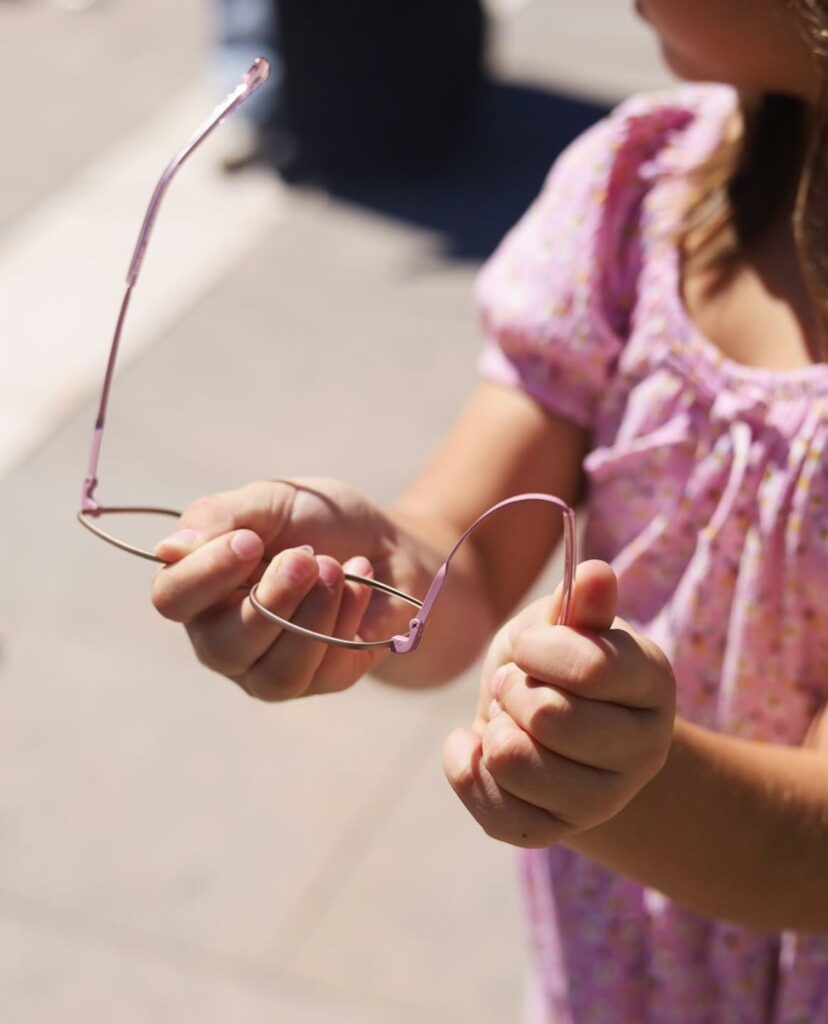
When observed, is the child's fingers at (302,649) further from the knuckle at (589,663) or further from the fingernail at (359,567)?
the knuckle at (589,663)

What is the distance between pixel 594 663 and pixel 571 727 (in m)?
0.04

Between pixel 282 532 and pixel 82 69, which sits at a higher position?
pixel 282 532

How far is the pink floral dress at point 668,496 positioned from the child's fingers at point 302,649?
1.01 ft

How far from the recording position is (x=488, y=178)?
4.03m

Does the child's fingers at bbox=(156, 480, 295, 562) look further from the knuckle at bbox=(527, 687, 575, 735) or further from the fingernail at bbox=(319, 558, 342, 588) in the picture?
the knuckle at bbox=(527, 687, 575, 735)

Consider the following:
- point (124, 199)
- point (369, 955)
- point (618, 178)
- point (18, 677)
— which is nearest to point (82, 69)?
point (124, 199)

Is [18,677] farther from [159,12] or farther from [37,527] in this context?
[159,12]

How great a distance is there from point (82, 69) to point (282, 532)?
13.1 feet

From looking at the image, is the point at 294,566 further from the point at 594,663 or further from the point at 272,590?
the point at 594,663

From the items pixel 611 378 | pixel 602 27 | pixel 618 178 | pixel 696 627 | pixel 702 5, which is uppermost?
pixel 702 5

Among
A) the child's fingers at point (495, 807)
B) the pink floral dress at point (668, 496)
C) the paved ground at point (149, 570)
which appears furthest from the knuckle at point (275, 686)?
the paved ground at point (149, 570)

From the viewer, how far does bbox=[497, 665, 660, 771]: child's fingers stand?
756 millimetres

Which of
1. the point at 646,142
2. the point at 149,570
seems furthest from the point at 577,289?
the point at 149,570

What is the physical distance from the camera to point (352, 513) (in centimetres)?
103
